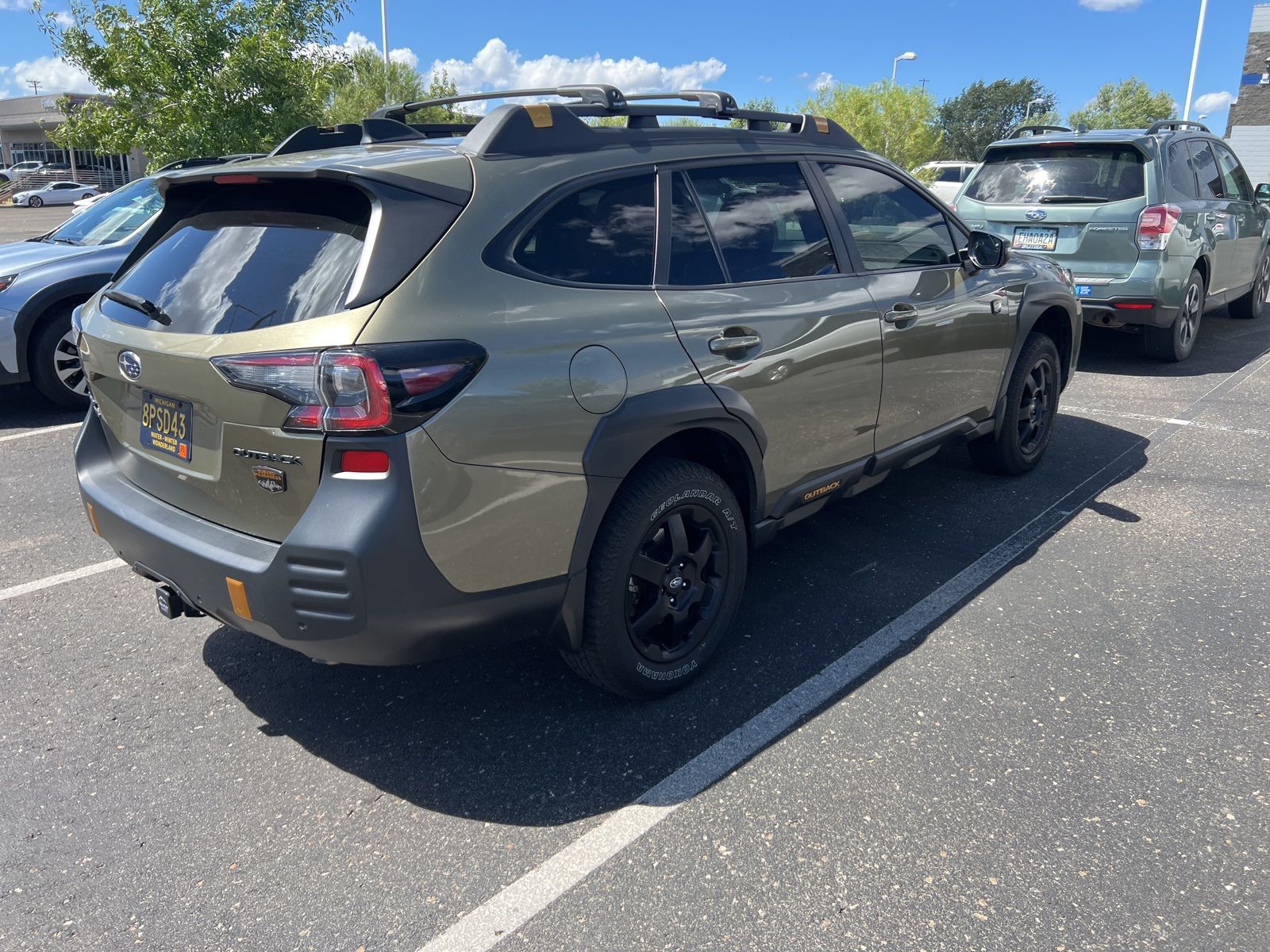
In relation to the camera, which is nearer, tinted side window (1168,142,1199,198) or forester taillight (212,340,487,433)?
forester taillight (212,340,487,433)

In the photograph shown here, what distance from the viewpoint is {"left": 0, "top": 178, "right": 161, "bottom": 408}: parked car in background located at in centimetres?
653

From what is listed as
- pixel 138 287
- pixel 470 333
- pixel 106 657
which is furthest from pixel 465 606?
pixel 106 657

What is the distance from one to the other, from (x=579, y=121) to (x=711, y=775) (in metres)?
2.03

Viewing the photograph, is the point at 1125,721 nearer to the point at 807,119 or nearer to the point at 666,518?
the point at 666,518

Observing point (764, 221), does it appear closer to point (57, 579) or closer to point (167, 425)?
point (167, 425)

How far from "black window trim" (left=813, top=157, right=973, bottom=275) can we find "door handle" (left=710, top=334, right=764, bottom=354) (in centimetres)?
83

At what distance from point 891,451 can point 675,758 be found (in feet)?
6.04

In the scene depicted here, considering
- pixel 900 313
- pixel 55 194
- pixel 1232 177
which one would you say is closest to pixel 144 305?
pixel 900 313

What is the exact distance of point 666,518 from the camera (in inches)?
120

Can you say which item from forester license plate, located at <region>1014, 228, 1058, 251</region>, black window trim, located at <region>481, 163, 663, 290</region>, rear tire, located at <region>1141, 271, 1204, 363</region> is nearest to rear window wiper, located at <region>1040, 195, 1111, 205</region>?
forester license plate, located at <region>1014, 228, 1058, 251</region>

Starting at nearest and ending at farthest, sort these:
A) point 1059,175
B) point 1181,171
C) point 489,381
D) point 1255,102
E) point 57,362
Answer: point 489,381
point 57,362
point 1059,175
point 1181,171
point 1255,102

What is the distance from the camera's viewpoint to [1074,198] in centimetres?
790

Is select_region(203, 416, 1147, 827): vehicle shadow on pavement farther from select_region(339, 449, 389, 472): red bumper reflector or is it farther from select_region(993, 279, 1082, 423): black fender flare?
select_region(339, 449, 389, 472): red bumper reflector

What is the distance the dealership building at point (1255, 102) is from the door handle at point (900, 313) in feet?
158
